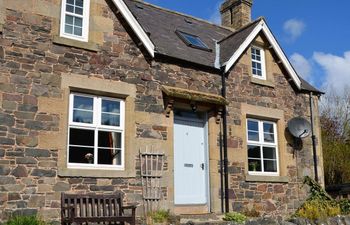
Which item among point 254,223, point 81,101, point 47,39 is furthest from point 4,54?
point 254,223

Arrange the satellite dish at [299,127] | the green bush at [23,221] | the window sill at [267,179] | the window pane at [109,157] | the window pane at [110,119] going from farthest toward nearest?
the satellite dish at [299,127]
the window sill at [267,179]
the window pane at [110,119]
the window pane at [109,157]
the green bush at [23,221]

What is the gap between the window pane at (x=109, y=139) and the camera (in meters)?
10.2

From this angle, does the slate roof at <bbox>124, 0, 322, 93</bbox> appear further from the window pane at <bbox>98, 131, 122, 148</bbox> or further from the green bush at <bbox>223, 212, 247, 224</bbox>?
the green bush at <bbox>223, 212, 247, 224</bbox>

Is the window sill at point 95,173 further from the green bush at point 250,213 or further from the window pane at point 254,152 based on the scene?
the window pane at point 254,152

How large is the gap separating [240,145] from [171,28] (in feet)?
15.0

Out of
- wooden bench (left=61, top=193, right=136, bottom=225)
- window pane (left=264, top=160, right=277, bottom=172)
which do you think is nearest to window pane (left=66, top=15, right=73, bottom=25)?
wooden bench (left=61, top=193, right=136, bottom=225)

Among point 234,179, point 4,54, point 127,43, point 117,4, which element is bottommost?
point 234,179

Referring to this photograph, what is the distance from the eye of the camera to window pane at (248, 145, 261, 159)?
13.0 meters

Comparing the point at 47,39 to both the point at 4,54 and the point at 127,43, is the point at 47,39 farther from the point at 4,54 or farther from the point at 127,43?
the point at 127,43

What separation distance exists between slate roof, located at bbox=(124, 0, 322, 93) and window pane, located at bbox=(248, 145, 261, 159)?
2.74m

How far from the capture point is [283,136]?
45.0 ft

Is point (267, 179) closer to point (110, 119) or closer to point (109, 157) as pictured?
point (109, 157)

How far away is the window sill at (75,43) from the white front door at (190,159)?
2995 millimetres

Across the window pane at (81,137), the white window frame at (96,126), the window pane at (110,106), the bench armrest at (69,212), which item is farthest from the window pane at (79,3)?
the bench armrest at (69,212)
